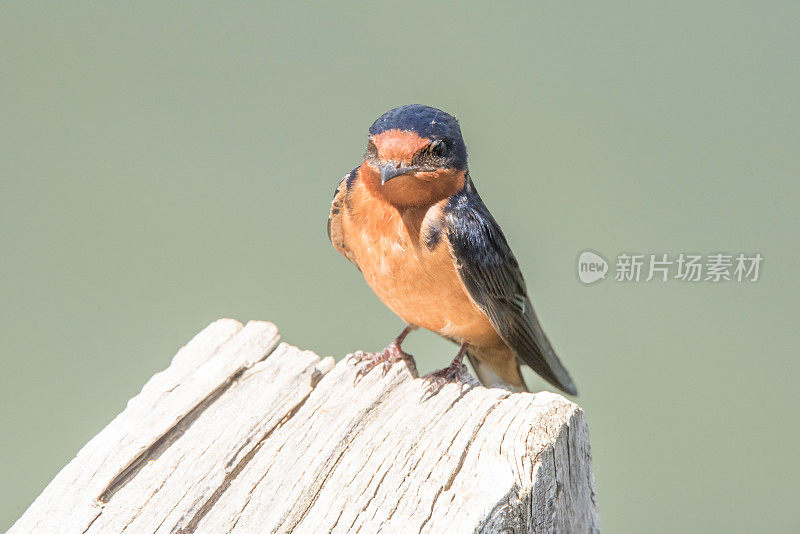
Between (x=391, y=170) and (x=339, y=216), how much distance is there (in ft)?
2.14

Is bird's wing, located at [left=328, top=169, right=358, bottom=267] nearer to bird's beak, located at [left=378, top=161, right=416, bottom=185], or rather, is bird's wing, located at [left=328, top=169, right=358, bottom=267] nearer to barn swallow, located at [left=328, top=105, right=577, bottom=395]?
barn swallow, located at [left=328, top=105, right=577, bottom=395]

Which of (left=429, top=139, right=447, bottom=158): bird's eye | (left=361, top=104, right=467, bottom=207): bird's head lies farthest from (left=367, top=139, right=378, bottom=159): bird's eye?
(left=429, top=139, right=447, bottom=158): bird's eye

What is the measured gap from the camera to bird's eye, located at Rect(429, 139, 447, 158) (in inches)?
107

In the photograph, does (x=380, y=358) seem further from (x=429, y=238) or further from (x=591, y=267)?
(x=591, y=267)

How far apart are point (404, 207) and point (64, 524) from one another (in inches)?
58.2

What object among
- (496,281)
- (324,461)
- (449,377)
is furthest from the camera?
(496,281)


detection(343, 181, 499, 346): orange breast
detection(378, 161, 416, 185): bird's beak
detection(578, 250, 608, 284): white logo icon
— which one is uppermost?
detection(378, 161, 416, 185): bird's beak

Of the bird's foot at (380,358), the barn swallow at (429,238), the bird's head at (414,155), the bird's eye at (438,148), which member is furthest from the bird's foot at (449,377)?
the bird's eye at (438,148)

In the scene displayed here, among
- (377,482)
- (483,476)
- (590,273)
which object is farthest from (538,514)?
(590,273)

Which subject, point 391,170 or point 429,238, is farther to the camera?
point 429,238

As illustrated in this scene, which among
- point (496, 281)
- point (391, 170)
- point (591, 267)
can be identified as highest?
point (391, 170)

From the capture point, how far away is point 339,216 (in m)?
3.26

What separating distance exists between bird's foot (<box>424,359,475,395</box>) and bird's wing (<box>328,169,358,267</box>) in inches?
26.1

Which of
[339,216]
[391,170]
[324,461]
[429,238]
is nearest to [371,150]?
[391,170]
